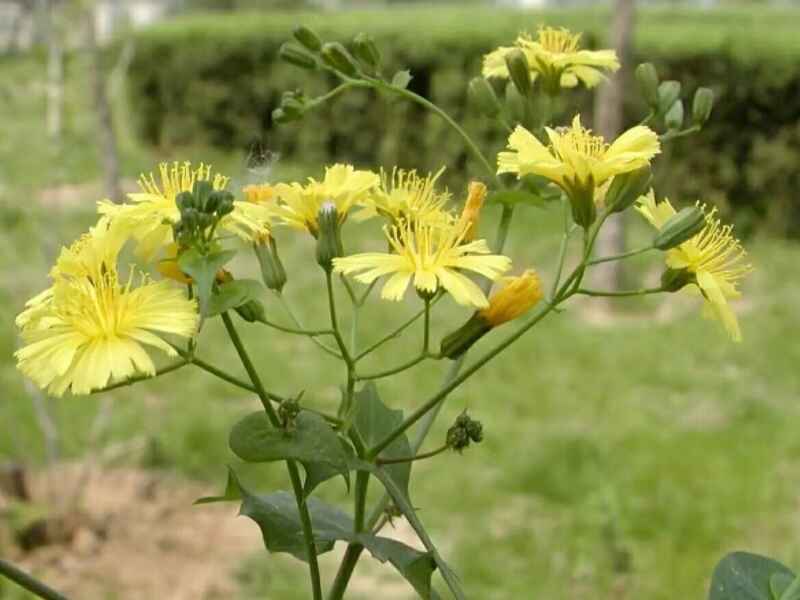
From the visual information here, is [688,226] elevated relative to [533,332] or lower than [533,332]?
elevated

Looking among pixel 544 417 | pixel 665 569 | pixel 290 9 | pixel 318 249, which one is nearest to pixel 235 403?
pixel 544 417

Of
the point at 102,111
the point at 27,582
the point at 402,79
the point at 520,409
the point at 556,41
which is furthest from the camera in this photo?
the point at 102,111

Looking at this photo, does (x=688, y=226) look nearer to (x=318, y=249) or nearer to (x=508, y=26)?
(x=318, y=249)

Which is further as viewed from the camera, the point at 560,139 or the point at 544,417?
the point at 544,417

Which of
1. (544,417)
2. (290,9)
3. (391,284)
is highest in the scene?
(391,284)

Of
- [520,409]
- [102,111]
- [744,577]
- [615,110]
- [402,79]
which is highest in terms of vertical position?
[402,79]

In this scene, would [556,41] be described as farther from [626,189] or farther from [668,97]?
[626,189]

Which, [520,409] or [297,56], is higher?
[297,56]

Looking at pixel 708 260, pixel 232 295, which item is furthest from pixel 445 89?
pixel 232 295
